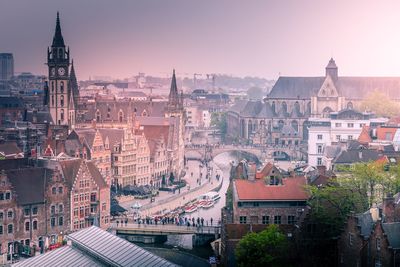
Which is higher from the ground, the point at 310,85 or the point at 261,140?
the point at 310,85

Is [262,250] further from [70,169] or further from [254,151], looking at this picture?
[254,151]

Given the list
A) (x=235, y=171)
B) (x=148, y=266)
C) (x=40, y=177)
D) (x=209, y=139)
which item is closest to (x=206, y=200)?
(x=235, y=171)

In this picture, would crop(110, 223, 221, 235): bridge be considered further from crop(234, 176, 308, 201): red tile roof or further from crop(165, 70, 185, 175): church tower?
crop(165, 70, 185, 175): church tower

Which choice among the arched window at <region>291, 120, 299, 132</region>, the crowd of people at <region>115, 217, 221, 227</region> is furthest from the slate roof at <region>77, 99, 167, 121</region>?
the crowd of people at <region>115, 217, 221, 227</region>

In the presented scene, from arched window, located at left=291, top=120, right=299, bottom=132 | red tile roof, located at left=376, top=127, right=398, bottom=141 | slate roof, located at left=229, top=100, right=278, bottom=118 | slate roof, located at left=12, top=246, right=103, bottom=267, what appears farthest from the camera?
slate roof, located at left=229, top=100, right=278, bottom=118

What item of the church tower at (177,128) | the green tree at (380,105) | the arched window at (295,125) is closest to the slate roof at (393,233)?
the church tower at (177,128)

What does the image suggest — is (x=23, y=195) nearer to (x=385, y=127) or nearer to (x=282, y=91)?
(x=385, y=127)
